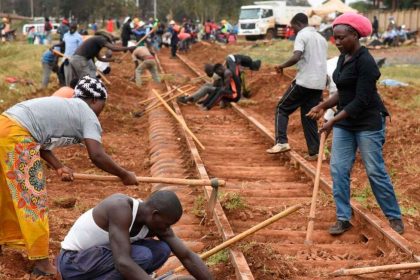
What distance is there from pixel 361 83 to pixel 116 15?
7394 centimetres

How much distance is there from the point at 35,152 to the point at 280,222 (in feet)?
8.70

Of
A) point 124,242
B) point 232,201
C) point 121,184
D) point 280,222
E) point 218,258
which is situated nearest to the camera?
point 124,242

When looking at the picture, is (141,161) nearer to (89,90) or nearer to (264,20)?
(89,90)

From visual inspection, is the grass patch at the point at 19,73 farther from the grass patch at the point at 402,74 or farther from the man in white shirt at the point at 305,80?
the grass patch at the point at 402,74

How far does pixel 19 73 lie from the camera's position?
68.2 feet

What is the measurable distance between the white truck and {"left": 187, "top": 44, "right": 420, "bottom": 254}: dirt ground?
25549 mm

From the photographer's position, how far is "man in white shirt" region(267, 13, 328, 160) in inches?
325

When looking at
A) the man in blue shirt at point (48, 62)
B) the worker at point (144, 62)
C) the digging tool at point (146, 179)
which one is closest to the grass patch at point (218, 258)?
the digging tool at point (146, 179)

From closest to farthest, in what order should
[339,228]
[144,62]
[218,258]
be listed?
[218,258], [339,228], [144,62]

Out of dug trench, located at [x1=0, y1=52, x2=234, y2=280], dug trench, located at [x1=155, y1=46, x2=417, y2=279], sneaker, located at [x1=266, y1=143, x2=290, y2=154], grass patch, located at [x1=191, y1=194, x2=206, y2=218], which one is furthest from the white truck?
grass patch, located at [x1=191, y1=194, x2=206, y2=218]

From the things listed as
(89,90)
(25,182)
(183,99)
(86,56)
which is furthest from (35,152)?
(183,99)

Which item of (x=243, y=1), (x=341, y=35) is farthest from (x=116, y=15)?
(x=341, y=35)

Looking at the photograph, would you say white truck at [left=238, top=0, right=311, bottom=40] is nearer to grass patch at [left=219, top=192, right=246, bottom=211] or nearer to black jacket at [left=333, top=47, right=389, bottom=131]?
grass patch at [left=219, top=192, right=246, bottom=211]

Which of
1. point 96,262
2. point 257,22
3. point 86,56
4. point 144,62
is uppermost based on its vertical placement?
point 257,22
